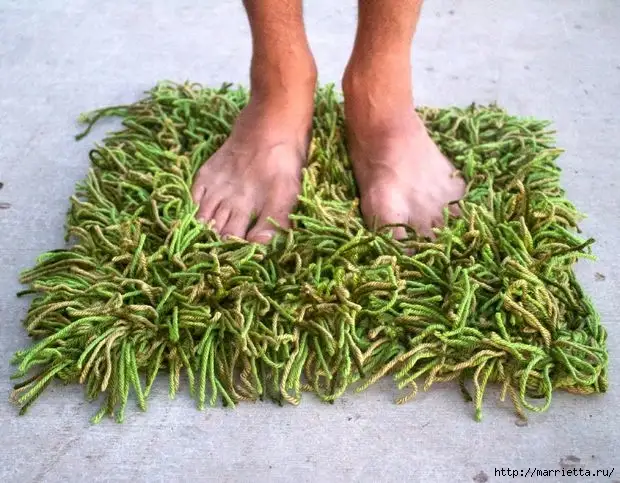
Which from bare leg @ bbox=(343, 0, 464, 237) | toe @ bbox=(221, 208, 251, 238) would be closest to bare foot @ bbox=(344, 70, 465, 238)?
bare leg @ bbox=(343, 0, 464, 237)

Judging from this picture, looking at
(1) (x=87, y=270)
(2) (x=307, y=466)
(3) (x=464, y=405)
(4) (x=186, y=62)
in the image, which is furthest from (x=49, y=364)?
(4) (x=186, y=62)

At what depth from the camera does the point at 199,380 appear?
37.2 inches

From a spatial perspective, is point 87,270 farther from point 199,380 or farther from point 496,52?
point 496,52

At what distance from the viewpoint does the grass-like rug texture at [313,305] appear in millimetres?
924

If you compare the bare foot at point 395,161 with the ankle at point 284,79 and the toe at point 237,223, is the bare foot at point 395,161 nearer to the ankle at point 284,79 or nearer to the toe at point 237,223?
the ankle at point 284,79

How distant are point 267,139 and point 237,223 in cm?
16

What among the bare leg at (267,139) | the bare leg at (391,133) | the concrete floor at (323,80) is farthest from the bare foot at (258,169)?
the concrete floor at (323,80)

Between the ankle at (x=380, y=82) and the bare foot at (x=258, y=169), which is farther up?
the ankle at (x=380, y=82)

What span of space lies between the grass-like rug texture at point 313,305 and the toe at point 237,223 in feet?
0.14

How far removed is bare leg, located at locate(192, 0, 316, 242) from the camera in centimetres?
115

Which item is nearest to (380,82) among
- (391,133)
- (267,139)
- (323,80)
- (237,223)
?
(391,133)

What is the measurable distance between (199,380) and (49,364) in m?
0.20

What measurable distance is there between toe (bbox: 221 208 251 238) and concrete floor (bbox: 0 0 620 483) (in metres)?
0.29

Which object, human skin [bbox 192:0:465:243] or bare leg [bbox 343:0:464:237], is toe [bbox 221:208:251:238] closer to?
human skin [bbox 192:0:465:243]
